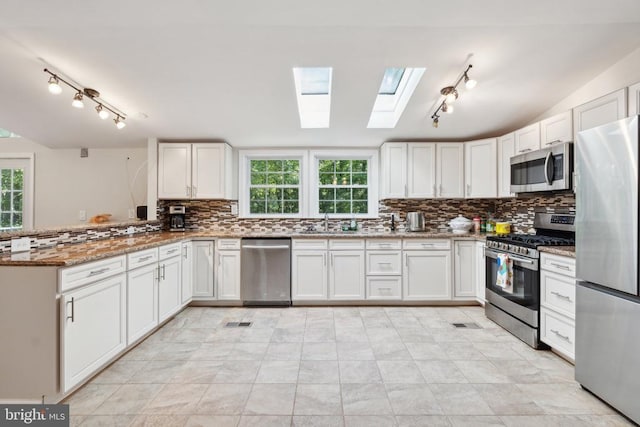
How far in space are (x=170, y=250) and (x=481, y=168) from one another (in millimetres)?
3954

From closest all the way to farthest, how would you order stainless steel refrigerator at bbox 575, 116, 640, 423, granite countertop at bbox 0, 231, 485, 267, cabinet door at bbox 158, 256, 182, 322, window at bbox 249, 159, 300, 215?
stainless steel refrigerator at bbox 575, 116, 640, 423
granite countertop at bbox 0, 231, 485, 267
cabinet door at bbox 158, 256, 182, 322
window at bbox 249, 159, 300, 215

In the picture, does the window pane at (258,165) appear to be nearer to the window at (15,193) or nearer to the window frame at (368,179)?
the window frame at (368,179)

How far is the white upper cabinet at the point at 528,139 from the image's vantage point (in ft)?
10.3

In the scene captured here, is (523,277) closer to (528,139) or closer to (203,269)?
(528,139)

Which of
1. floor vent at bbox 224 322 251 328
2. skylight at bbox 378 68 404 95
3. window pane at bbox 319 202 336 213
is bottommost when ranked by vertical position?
floor vent at bbox 224 322 251 328

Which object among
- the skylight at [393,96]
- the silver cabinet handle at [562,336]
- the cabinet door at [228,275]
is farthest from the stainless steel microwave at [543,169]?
the cabinet door at [228,275]

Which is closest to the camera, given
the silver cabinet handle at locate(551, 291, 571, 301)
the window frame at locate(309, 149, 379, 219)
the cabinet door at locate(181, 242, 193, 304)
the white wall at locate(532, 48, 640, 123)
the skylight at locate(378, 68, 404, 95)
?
the silver cabinet handle at locate(551, 291, 571, 301)

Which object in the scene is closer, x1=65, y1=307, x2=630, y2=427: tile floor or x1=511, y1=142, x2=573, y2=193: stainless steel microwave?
x1=65, y1=307, x2=630, y2=427: tile floor

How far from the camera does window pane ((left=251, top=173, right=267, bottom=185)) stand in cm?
457

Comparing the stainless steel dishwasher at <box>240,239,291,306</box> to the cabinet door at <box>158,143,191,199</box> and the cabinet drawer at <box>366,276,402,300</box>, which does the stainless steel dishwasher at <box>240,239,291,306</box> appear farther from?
the cabinet door at <box>158,143,191,199</box>

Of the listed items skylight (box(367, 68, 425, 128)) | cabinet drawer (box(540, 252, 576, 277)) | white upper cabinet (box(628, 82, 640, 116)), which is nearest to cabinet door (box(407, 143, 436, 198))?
skylight (box(367, 68, 425, 128))

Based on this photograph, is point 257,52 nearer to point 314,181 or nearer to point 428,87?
point 428,87

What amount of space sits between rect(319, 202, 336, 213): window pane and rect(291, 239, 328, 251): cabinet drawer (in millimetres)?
846

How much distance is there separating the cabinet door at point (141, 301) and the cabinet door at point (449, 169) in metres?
3.61
